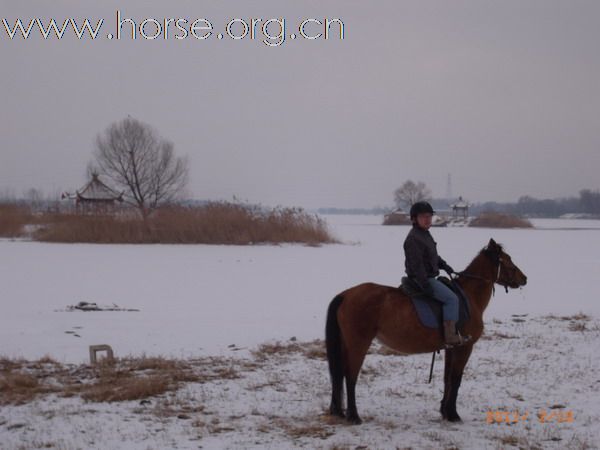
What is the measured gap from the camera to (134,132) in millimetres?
43625

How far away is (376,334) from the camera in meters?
4.95

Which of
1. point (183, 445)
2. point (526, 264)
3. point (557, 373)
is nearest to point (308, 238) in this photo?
point (526, 264)

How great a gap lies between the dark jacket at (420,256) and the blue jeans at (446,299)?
11cm

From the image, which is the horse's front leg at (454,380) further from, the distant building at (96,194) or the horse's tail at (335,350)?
the distant building at (96,194)

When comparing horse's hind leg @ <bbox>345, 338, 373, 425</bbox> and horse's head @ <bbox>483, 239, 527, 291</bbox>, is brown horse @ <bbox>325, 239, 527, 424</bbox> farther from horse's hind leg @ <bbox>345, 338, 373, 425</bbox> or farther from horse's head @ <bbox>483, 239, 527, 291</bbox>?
horse's head @ <bbox>483, 239, 527, 291</bbox>

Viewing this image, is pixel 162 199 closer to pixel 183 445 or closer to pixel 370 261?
pixel 370 261

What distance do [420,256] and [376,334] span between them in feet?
2.68

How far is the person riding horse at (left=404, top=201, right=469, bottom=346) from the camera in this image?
471cm

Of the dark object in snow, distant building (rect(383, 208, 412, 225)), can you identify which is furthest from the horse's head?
distant building (rect(383, 208, 412, 225))

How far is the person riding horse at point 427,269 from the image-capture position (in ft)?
15.5

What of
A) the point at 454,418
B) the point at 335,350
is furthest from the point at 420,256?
the point at 454,418

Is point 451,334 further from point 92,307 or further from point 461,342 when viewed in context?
point 92,307

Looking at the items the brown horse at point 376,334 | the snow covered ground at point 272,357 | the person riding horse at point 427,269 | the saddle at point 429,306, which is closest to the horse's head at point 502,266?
the brown horse at point 376,334

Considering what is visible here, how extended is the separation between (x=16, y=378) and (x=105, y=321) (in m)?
3.48
